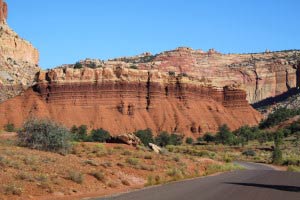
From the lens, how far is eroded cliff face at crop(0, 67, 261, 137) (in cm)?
10481

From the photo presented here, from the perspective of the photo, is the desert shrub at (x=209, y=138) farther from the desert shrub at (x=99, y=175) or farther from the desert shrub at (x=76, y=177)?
the desert shrub at (x=76, y=177)

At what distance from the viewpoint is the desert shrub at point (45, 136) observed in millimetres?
31812

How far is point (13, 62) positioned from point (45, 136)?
107 m

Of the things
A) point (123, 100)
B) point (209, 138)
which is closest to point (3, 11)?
point (123, 100)

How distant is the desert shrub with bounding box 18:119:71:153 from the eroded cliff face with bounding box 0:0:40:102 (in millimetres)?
80179

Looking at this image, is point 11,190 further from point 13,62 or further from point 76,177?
point 13,62

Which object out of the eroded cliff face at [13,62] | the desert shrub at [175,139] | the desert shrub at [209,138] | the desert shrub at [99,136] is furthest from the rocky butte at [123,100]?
the desert shrub at [99,136]

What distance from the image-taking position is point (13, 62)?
440 ft

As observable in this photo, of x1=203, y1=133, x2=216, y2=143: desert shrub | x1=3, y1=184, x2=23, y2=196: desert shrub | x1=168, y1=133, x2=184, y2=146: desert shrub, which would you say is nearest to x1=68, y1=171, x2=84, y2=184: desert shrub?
x1=3, y1=184, x2=23, y2=196: desert shrub

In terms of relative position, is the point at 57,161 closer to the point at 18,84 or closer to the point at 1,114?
the point at 1,114

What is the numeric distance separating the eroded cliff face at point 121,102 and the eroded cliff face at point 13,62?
28.2ft

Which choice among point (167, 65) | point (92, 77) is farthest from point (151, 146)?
point (167, 65)

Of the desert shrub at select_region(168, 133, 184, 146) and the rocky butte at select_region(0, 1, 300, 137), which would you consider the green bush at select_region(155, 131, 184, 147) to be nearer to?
the desert shrub at select_region(168, 133, 184, 146)

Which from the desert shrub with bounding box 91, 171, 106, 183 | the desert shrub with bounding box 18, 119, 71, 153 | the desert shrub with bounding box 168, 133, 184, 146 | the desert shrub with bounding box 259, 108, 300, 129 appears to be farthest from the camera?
the desert shrub with bounding box 259, 108, 300, 129
